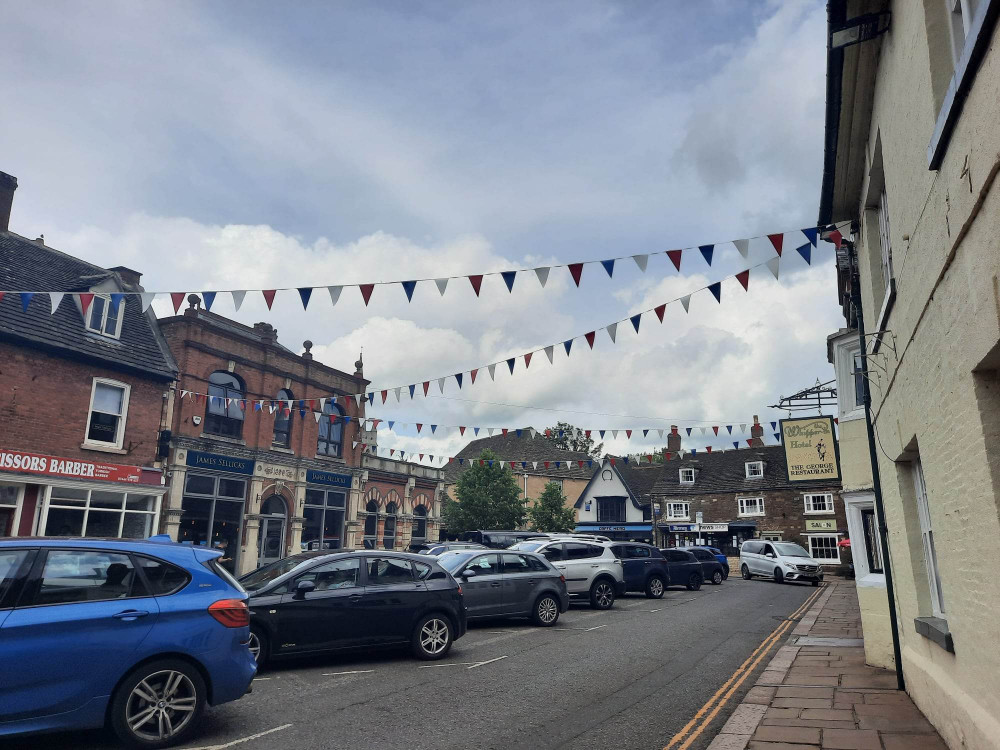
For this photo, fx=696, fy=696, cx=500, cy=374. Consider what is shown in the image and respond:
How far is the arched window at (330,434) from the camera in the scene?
2817 cm

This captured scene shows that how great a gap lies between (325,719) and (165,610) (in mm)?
1881

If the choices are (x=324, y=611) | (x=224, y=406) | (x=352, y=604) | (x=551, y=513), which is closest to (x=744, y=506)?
(x=551, y=513)

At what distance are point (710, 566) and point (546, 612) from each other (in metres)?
15.9

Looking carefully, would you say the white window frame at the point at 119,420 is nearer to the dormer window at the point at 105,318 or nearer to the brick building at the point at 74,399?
the brick building at the point at 74,399

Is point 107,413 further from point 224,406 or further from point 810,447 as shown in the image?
point 810,447

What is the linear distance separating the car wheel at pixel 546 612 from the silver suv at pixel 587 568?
11.3 ft

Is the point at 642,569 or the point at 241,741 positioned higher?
the point at 642,569

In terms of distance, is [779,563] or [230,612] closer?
[230,612]

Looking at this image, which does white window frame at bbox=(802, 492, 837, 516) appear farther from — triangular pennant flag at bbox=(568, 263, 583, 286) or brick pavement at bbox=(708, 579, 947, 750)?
triangular pennant flag at bbox=(568, 263, 583, 286)

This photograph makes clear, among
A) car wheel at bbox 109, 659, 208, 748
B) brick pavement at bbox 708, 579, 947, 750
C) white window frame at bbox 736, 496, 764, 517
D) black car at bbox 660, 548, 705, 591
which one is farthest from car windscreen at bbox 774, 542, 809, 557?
car wheel at bbox 109, 659, 208, 748

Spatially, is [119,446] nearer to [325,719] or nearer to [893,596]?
[325,719]

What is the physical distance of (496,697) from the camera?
7.44 metres

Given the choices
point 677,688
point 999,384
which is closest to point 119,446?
point 677,688

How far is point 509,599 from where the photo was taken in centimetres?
1305
